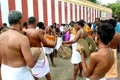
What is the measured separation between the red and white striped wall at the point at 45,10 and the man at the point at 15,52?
7781 mm

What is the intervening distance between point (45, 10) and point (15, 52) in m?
12.9

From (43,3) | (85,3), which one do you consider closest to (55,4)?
(43,3)

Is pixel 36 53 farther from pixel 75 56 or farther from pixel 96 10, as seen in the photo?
pixel 96 10

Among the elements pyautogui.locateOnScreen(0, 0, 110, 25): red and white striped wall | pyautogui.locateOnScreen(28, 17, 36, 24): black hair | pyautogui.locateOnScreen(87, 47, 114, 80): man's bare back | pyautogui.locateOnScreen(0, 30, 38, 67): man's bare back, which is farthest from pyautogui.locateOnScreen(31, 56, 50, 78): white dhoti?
pyautogui.locateOnScreen(0, 0, 110, 25): red and white striped wall

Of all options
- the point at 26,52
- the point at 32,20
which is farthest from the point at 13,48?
the point at 32,20

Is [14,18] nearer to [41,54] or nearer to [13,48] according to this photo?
[13,48]

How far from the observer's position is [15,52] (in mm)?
3725

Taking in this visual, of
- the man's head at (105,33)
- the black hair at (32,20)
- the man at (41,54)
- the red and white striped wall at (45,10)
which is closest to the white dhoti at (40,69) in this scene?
the man at (41,54)

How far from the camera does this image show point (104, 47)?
136 inches

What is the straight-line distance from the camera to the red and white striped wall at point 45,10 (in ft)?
39.0

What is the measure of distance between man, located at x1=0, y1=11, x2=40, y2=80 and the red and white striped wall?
25.5 ft

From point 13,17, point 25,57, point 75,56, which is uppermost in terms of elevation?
point 13,17

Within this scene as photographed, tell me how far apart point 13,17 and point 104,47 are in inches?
49.0

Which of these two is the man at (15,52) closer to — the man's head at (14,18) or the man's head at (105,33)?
the man's head at (14,18)
